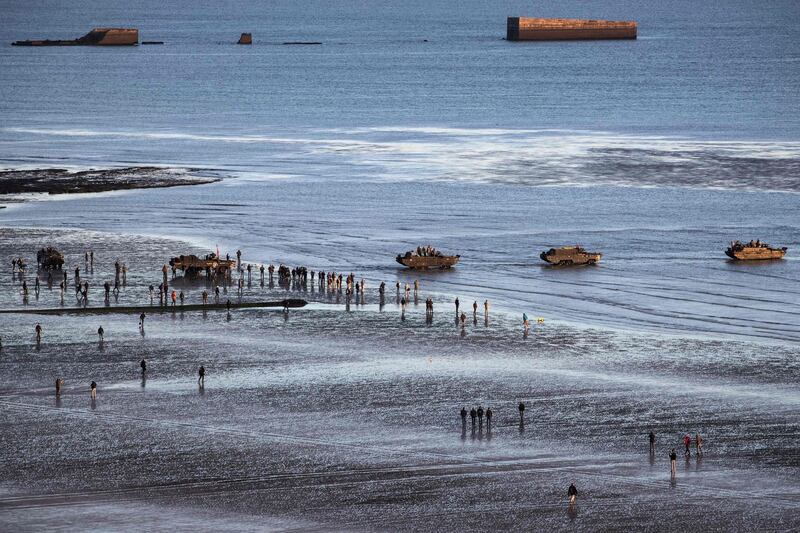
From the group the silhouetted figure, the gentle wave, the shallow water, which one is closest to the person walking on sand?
the silhouetted figure

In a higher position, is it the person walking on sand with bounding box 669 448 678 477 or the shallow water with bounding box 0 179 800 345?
the shallow water with bounding box 0 179 800 345

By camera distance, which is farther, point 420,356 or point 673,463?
point 420,356

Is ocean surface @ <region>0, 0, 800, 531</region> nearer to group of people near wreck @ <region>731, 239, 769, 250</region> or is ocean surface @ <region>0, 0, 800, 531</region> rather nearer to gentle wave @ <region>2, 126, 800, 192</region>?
gentle wave @ <region>2, 126, 800, 192</region>

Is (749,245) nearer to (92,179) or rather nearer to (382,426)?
(382,426)

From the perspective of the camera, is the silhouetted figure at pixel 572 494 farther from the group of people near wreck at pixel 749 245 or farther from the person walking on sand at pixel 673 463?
the group of people near wreck at pixel 749 245

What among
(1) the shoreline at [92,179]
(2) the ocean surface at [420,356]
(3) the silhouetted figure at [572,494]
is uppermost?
(1) the shoreline at [92,179]

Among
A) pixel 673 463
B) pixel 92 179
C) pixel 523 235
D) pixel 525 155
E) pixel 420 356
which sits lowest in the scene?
pixel 673 463

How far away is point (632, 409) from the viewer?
48562mm

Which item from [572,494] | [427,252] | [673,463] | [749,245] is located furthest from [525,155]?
[572,494]

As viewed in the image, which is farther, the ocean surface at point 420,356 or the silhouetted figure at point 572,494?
the ocean surface at point 420,356

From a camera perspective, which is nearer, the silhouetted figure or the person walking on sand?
the silhouetted figure

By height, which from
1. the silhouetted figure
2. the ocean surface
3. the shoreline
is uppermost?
the shoreline

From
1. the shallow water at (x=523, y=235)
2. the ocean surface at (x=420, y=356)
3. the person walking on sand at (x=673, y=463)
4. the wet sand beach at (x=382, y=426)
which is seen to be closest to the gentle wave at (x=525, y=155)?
the ocean surface at (x=420, y=356)

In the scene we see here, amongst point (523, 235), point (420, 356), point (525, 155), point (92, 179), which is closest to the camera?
point (420, 356)
